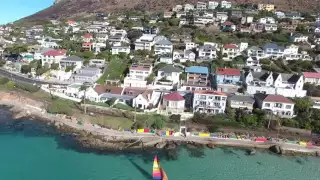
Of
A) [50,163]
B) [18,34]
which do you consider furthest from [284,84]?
[18,34]

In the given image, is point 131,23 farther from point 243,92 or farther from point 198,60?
point 243,92

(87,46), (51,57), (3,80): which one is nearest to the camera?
(3,80)

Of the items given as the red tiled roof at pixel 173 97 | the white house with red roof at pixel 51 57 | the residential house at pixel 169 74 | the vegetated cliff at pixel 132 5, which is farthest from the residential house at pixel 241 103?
the vegetated cliff at pixel 132 5

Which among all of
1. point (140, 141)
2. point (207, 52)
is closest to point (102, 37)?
point (207, 52)

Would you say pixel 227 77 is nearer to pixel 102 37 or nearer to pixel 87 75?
pixel 87 75

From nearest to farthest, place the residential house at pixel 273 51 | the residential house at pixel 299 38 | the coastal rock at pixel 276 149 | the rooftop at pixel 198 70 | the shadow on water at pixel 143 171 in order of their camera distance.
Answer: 1. the shadow on water at pixel 143 171
2. the coastal rock at pixel 276 149
3. the rooftop at pixel 198 70
4. the residential house at pixel 273 51
5. the residential house at pixel 299 38

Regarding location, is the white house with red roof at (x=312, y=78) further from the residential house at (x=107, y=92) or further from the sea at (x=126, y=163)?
the residential house at (x=107, y=92)
